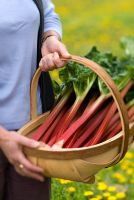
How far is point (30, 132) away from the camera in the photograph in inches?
97.1

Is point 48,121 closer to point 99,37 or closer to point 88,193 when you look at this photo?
Answer: point 88,193

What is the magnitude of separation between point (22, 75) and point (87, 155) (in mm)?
383

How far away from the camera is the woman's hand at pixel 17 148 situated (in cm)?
216

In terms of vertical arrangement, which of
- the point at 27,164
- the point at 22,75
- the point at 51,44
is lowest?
the point at 27,164

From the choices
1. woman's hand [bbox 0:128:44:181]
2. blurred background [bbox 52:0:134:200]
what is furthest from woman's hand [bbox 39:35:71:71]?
blurred background [bbox 52:0:134:200]

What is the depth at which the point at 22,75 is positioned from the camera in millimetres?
2381

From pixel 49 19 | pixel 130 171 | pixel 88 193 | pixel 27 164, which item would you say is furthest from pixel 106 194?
pixel 27 164

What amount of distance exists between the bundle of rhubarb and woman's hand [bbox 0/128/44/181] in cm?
19

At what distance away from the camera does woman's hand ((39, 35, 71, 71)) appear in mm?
2373

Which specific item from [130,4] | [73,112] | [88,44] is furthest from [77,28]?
[73,112]

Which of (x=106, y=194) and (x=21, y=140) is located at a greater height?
(x=21, y=140)

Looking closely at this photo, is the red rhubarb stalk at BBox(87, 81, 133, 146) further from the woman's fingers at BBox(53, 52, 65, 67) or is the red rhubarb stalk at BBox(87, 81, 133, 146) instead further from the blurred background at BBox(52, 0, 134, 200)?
the blurred background at BBox(52, 0, 134, 200)

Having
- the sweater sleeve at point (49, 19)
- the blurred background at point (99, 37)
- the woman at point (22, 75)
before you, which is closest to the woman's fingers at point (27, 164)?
the woman at point (22, 75)

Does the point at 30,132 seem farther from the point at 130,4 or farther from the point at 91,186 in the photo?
the point at 130,4
